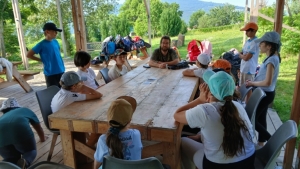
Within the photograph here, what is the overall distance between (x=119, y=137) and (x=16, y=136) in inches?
45.8

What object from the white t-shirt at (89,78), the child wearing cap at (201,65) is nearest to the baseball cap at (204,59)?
the child wearing cap at (201,65)

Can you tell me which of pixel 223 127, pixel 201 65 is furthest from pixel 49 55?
pixel 223 127

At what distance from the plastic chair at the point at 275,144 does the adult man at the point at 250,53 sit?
6.47ft

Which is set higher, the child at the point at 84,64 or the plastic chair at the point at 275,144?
the child at the point at 84,64

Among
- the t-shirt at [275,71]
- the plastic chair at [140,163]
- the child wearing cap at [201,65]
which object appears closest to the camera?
the plastic chair at [140,163]

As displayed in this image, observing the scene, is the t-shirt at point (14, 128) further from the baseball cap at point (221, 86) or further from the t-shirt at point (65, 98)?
the baseball cap at point (221, 86)

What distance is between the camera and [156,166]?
1.12 m

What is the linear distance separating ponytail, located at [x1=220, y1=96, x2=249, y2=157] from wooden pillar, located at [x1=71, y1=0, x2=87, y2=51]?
3.34 m

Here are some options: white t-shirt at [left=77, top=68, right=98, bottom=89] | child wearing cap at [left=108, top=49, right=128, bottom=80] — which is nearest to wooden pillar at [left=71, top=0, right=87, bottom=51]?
child wearing cap at [left=108, top=49, right=128, bottom=80]

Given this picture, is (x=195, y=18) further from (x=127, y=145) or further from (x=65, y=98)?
(x=127, y=145)

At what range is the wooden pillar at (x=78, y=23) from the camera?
4027 mm

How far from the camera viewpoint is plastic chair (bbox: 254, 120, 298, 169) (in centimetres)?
134

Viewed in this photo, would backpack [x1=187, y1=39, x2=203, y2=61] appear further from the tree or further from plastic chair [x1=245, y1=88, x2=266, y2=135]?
the tree

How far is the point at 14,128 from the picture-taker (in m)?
2.04
